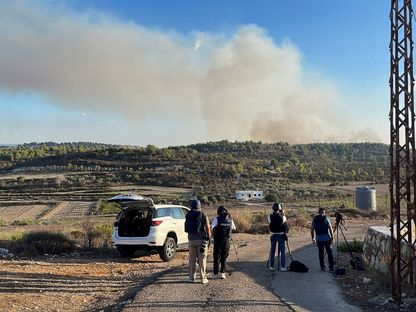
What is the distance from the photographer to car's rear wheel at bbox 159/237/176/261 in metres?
15.5

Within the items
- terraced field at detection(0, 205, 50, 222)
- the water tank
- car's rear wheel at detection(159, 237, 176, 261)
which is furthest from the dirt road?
terraced field at detection(0, 205, 50, 222)

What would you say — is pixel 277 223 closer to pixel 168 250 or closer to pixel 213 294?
pixel 213 294

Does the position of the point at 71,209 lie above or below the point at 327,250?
below

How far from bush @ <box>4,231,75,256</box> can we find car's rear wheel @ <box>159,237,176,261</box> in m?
4.54

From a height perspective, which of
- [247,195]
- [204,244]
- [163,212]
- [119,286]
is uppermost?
[247,195]

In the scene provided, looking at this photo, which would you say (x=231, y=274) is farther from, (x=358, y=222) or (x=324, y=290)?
(x=358, y=222)

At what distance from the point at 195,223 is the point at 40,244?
29.6ft

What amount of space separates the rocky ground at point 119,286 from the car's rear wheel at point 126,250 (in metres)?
0.25

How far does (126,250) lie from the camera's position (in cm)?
1616

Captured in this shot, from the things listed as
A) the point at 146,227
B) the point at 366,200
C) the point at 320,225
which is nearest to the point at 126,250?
the point at 146,227

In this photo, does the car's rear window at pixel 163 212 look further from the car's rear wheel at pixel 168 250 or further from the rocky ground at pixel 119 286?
the rocky ground at pixel 119 286

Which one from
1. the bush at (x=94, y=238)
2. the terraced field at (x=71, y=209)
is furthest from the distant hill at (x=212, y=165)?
the bush at (x=94, y=238)

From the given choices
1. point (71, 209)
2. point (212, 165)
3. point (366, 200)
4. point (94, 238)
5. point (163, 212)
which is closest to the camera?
point (163, 212)

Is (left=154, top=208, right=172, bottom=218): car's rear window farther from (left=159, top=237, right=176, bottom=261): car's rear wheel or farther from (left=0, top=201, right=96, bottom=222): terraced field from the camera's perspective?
(left=0, top=201, right=96, bottom=222): terraced field
